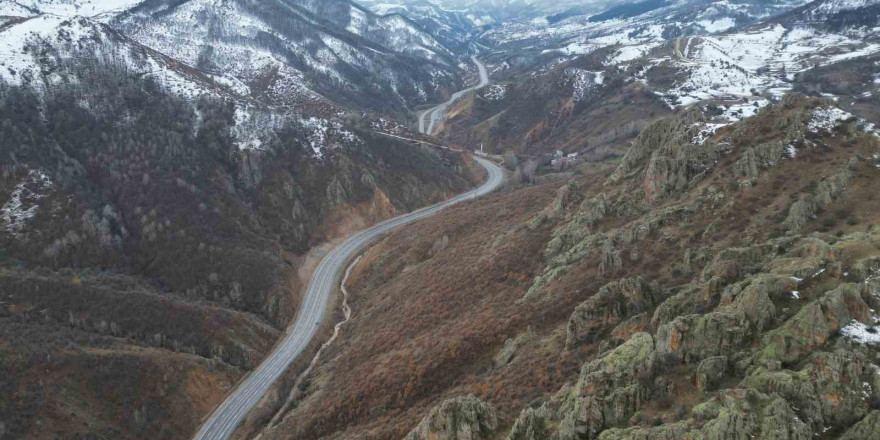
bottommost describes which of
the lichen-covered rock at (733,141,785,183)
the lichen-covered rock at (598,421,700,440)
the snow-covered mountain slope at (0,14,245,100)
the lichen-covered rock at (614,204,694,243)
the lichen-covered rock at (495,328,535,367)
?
the lichen-covered rock at (495,328,535,367)

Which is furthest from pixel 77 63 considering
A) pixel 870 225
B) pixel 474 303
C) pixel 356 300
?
pixel 870 225

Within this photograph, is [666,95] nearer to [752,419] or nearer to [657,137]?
[657,137]

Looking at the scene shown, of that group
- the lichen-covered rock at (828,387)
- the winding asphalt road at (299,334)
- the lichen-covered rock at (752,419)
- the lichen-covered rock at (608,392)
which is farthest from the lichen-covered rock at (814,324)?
the winding asphalt road at (299,334)

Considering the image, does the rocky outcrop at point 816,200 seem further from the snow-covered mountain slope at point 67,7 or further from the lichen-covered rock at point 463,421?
the snow-covered mountain slope at point 67,7

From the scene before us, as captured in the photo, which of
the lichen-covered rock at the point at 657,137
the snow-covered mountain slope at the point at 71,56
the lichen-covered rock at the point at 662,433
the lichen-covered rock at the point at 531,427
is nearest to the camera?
the lichen-covered rock at the point at 662,433

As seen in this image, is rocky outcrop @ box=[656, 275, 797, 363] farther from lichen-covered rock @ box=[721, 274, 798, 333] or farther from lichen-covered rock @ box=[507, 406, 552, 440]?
lichen-covered rock @ box=[507, 406, 552, 440]

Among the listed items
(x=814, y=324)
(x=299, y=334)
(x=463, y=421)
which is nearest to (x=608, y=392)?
(x=463, y=421)

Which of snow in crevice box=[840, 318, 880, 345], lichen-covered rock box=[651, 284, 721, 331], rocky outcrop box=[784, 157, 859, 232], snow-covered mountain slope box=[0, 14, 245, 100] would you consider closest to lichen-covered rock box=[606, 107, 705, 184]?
rocky outcrop box=[784, 157, 859, 232]
